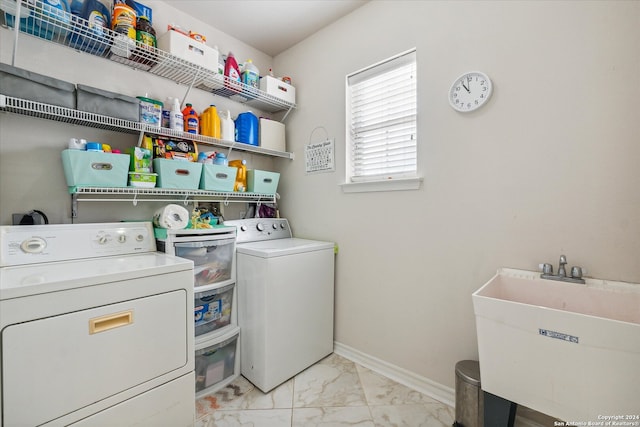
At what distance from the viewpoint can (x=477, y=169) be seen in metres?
1.60

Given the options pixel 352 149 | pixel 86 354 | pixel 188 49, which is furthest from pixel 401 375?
pixel 188 49

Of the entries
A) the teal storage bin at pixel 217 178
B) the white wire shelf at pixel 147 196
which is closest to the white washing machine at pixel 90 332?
the white wire shelf at pixel 147 196

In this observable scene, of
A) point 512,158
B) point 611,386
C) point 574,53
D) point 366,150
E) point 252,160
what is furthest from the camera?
point 252,160

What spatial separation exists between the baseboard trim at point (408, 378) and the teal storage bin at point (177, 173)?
1.64 m

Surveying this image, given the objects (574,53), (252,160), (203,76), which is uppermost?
(203,76)

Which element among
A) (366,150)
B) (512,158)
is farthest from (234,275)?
(512,158)

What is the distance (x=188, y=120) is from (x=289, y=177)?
96 cm

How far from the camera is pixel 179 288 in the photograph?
1.35m

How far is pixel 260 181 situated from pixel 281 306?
39.0 inches

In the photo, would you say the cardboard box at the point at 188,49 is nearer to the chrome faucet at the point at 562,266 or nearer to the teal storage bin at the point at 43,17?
the teal storage bin at the point at 43,17

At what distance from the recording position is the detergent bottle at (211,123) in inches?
79.7

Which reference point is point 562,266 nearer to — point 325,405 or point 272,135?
point 325,405

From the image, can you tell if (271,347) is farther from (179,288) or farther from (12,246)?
(12,246)

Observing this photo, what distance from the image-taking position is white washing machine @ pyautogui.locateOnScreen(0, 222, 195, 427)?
3.18 feet
